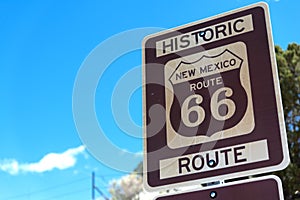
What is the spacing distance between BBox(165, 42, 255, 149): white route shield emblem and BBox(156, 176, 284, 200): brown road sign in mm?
86

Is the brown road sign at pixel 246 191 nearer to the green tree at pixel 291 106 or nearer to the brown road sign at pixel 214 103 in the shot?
the brown road sign at pixel 214 103

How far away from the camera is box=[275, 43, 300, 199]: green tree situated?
3.39 metres

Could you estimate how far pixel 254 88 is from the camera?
679 mm

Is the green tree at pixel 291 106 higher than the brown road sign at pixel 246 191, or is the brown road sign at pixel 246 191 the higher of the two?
the green tree at pixel 291 106

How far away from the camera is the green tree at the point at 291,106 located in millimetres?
3389

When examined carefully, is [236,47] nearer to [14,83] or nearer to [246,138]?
[246,138]

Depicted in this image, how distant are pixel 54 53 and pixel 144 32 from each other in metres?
2.78

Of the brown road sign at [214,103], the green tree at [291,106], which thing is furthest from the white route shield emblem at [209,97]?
the green tree at [291,106]

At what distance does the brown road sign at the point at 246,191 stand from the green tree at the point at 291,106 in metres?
2.82

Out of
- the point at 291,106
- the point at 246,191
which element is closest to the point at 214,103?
the point at 246,191

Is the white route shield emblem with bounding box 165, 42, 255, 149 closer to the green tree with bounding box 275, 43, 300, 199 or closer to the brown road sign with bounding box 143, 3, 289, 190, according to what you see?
the brown road sign with bounding box 143, 3, 289, 190

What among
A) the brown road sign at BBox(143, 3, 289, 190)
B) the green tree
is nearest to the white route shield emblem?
the brown road sign at BBox(143, 3, 289, 190)

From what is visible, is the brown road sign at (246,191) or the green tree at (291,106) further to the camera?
the green tree at (291,106)

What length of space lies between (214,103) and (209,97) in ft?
0.06
